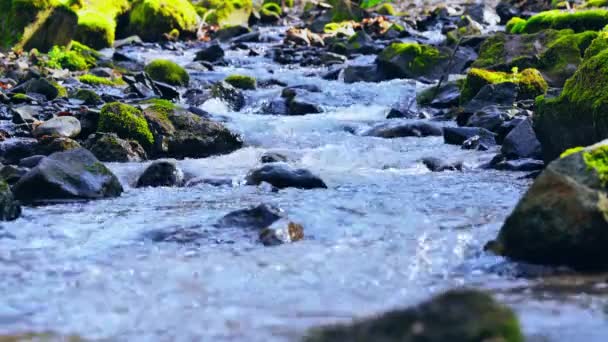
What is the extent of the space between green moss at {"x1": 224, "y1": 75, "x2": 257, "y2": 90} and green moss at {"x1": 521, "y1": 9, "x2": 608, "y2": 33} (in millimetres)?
7626

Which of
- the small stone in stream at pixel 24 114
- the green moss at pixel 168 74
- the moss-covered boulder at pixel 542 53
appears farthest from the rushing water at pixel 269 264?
the green moss at pixel 168 74

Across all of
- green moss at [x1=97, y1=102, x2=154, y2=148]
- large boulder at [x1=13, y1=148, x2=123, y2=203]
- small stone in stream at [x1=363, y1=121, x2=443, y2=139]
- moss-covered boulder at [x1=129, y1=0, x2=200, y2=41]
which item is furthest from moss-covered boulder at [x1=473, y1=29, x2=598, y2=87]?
moss-covered boulder at [x1=129, y1=0, x2=200, y2=41]

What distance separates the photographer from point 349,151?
9758mm

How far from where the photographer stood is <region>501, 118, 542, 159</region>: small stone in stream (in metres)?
8.33

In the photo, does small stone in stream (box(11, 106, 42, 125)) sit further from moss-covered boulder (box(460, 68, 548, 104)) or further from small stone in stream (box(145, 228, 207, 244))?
moss-covered boulder (box(460, 68, 548, 104))

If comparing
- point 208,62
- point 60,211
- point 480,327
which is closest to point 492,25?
point 208,62

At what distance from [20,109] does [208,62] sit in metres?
8.89

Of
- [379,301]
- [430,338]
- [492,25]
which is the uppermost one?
[430,338]

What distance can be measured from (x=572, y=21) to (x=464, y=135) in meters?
9.35

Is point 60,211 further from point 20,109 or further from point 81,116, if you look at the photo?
point 20,109

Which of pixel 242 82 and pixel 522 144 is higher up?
pixel 522 144

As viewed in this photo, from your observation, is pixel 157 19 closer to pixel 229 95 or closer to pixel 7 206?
pixel 229 95

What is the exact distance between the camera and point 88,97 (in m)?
12.3

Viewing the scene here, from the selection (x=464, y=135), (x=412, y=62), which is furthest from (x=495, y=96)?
(x=412, y=62)
